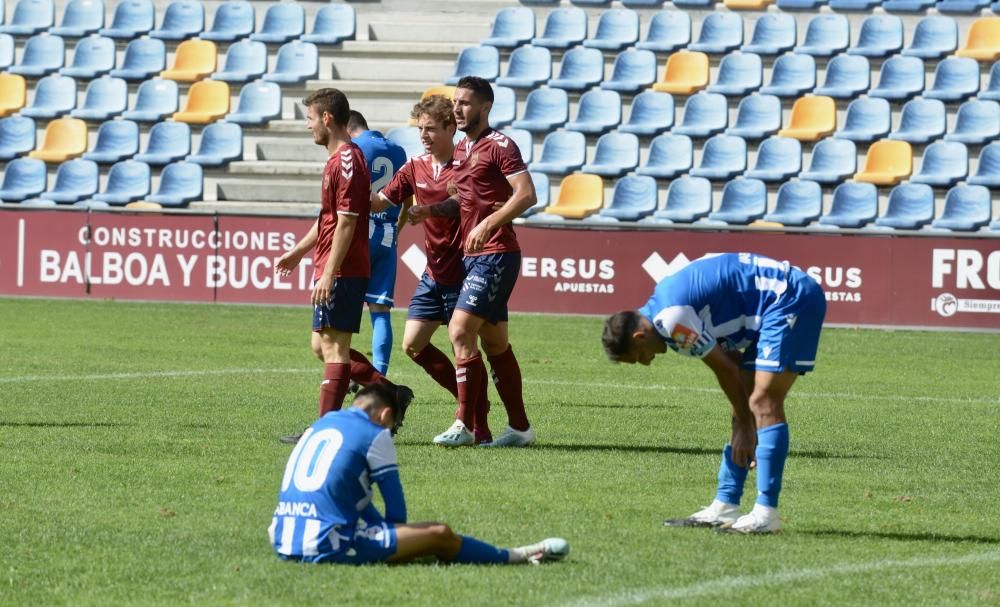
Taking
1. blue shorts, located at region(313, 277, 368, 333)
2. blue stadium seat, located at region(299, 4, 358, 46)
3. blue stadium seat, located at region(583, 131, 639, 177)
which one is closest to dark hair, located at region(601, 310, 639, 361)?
blue shorts, located at region(313, 277, 368, 333)

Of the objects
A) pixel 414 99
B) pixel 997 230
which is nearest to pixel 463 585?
pixel 997 230

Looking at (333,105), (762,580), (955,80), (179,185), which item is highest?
(955,80)

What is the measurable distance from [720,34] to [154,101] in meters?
9.17

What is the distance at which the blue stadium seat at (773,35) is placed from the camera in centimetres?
2581

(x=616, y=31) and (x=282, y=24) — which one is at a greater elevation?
(x=282, y=24)

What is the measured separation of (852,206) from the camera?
2314 centimetres

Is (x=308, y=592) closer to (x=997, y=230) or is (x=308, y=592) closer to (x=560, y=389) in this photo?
(x=560, y=389)

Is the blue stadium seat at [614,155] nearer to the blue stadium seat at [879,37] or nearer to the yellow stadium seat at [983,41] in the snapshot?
the blue stadium seat at [879,37]

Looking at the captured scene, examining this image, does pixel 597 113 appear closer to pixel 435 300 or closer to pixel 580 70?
pixel 580 70

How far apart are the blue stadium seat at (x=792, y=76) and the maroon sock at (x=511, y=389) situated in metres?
15.3

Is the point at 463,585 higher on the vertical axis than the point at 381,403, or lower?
lower

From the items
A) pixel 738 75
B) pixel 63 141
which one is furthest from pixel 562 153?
pixel 63 141

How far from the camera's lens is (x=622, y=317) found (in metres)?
7.01

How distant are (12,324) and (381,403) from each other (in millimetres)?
13585
